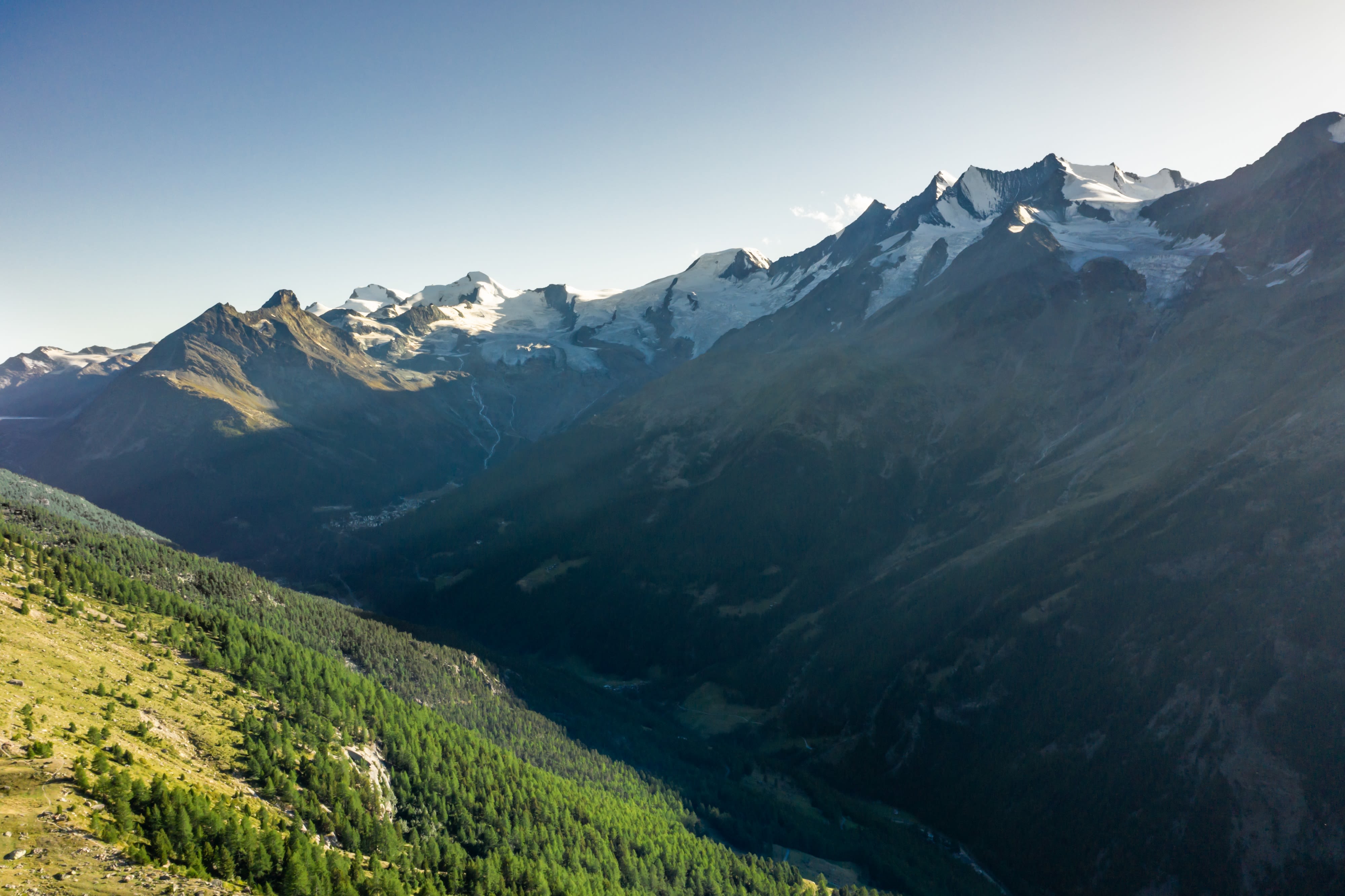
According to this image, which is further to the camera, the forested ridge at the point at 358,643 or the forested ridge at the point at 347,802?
the forested ridge at the point at 358,643

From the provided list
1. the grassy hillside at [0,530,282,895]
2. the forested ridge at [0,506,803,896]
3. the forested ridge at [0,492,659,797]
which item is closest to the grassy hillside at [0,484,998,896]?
the forested ridge at [0,492,659,797]

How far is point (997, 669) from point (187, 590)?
566 ft

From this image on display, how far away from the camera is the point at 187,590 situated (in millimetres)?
152250

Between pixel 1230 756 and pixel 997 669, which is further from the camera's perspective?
pixel 997 669

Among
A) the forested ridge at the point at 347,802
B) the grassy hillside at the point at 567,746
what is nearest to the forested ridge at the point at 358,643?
the grassy hillside at the point at 567,746

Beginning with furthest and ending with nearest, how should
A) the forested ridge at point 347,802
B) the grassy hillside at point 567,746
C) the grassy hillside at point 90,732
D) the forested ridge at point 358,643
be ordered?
the forested ridge at point 358,643, the grassy hillside at point 567,746, the forested ridge at point 347,802, the grassy hillside at point 90,732

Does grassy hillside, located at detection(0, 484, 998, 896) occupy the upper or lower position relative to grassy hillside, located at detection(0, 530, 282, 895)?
lower

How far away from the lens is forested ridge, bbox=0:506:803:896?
215 feet

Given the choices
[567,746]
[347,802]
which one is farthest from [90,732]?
[567,746]

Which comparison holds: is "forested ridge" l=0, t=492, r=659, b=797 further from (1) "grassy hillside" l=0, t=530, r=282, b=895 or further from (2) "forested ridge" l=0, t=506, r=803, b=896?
(1) "grassy hillside" l=0, t=530, r=282, b=895

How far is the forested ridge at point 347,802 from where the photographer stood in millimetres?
65438

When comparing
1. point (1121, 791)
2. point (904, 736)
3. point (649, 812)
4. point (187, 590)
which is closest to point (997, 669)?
point (904, 736)

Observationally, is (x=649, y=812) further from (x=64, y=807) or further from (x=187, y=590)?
(x=64, y=807)

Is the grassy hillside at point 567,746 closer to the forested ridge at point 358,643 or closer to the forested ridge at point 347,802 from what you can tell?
the forested ridge at point 358,643
